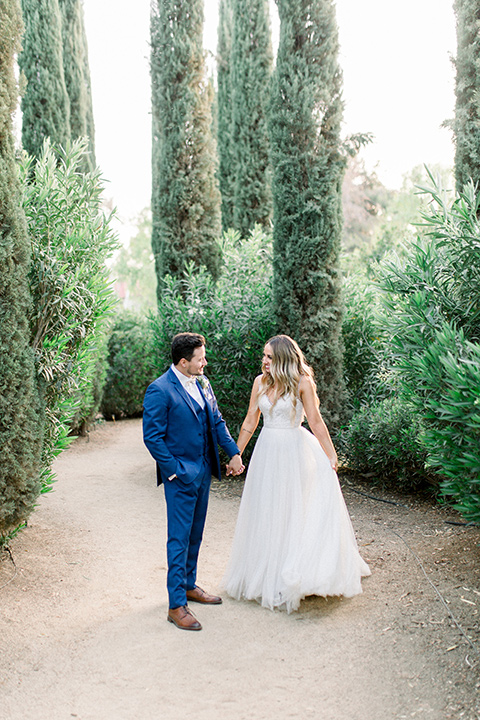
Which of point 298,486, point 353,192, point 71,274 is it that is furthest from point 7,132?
point 353,192

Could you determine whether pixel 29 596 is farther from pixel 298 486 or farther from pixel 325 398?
pixel 325 398

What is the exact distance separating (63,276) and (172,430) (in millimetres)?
1797

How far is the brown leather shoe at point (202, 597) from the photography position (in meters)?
4.20

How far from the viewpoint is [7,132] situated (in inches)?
183

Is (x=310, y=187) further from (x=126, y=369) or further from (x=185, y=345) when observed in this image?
(x=126, y=369)

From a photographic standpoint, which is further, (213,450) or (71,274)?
(71,274)

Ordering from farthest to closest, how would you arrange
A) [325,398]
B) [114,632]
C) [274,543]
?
1. [325,398]
2. [274,543]
3. [114,632]

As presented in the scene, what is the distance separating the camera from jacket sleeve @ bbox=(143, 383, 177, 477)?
3.78 meters

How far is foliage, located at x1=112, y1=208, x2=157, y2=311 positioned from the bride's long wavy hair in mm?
31816

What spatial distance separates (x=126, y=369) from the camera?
12.7m

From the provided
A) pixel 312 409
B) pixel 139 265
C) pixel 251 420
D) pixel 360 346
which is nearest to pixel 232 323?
pixel 360 346

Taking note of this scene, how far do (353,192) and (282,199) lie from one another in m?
28.9

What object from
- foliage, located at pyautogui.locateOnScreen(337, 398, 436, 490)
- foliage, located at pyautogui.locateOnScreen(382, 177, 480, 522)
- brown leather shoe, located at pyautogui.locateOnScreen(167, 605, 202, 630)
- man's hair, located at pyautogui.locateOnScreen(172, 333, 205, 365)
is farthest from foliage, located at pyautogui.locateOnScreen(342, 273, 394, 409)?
brown leather shoe, located at pyautogui.locateOnScreen(167, 605, 202, 630)

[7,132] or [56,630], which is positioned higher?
[7,132]
